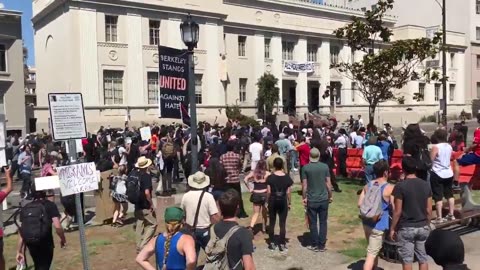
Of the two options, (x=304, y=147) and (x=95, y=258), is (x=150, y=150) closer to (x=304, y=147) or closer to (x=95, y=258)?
(x=304, y=147)

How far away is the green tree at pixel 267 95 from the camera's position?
140 ft

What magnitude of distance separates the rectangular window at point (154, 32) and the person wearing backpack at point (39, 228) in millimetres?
32204

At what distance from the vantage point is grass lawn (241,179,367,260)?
9.34m

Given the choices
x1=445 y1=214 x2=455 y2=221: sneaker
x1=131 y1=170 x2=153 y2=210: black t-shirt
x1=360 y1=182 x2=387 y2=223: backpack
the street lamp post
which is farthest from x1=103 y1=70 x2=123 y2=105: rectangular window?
x1=360 y1=182 x2=387 y2=223: backpack

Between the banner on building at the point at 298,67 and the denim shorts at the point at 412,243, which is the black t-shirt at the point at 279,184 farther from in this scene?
the banner on building at the point at 298,67

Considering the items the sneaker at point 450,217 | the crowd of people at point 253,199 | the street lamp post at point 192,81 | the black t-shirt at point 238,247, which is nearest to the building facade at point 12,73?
the crowd of people at point 253,199

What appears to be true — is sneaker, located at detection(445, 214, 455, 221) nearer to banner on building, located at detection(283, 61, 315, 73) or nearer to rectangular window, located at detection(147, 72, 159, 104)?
rectangular window, located at detection(147, 72, 159, 104)

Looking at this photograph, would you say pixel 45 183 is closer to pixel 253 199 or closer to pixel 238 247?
pixel 238 247

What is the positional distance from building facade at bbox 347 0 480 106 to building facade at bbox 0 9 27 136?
135ft

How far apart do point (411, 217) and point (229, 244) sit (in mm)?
2523

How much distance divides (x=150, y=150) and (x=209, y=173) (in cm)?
786

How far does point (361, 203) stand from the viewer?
6820 mm

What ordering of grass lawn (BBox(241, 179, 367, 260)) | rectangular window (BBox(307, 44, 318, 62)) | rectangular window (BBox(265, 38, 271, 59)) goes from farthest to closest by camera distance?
1. rectangular window (BBox(307, 44, 318, 62))
2. rectangular window (BBox(265, 38, 271, 59))
3. grass lawn (BBox(241, 179, 367, 260))

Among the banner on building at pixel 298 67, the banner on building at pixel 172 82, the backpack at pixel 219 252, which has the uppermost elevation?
the banner on building at pixel 298 67
